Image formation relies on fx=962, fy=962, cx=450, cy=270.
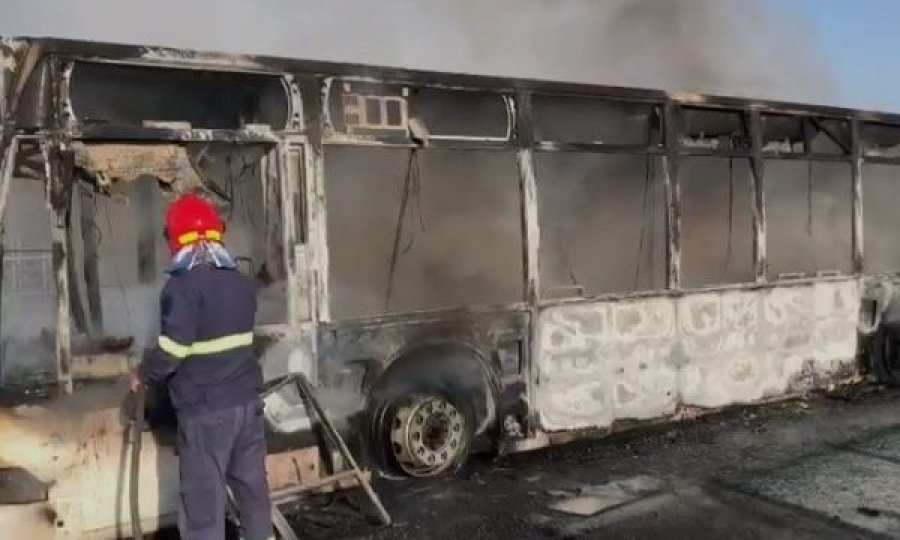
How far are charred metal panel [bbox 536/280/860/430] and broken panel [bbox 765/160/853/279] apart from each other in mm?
212

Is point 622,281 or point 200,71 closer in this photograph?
point 200,71

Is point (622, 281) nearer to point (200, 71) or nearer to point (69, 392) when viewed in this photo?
point (200, 71)

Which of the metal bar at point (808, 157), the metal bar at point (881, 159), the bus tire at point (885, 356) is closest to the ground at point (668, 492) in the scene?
the bus tire at point (885, 356)

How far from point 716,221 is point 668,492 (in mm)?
2913

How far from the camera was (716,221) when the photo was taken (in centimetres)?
833

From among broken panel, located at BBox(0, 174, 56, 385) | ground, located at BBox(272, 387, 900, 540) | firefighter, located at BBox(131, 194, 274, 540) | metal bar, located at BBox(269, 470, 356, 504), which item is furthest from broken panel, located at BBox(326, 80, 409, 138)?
ground, located at BBox(272, 387, 900, 540)

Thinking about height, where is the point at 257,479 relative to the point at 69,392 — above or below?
below

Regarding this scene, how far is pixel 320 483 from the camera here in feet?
17.7

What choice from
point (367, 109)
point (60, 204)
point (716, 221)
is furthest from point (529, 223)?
point (60, 204)

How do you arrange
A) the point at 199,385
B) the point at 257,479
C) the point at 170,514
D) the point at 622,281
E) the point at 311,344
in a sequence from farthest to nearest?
the point at 622,281 → the point at 311,344 → the point at 170,514 → the point at 257,479 → the point at 199,385

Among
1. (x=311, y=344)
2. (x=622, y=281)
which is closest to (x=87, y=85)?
(x=311, y=344)

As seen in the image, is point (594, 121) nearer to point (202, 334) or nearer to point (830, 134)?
point (830, 134)

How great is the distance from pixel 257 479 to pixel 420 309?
6.86ft

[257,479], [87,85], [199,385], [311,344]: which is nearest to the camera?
Result: [199,385]
